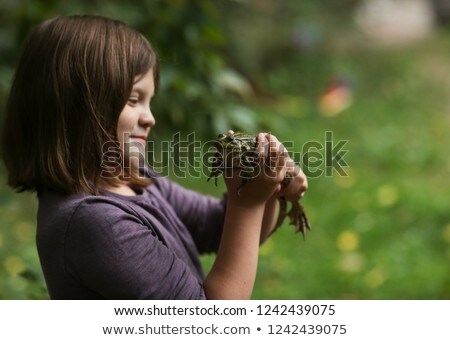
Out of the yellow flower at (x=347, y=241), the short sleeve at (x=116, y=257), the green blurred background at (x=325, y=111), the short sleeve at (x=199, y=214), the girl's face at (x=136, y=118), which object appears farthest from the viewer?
the yellow flower at (x=347, y=241)

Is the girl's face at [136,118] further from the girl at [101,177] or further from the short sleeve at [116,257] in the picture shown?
the short sleeve at [116,257]

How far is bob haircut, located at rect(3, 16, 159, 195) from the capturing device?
1290 millimetres

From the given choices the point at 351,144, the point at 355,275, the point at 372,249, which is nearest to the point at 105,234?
the point at 355,275

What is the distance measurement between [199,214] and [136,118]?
366mm

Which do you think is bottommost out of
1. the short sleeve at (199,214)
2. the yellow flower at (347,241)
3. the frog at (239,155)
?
the yellow flower at (347,241)

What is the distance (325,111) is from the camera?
507 centimetres

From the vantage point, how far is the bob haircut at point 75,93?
50.8 inches

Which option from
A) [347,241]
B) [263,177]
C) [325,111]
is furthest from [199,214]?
[325,111]

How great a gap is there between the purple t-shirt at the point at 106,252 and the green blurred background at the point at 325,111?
416mm

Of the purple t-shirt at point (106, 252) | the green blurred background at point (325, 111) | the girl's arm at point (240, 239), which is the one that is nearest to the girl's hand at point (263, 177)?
the girl's arm at point (240, 239)

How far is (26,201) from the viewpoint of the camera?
370 centimetres

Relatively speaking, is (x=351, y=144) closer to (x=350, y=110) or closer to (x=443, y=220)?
(x=350, y=110)
